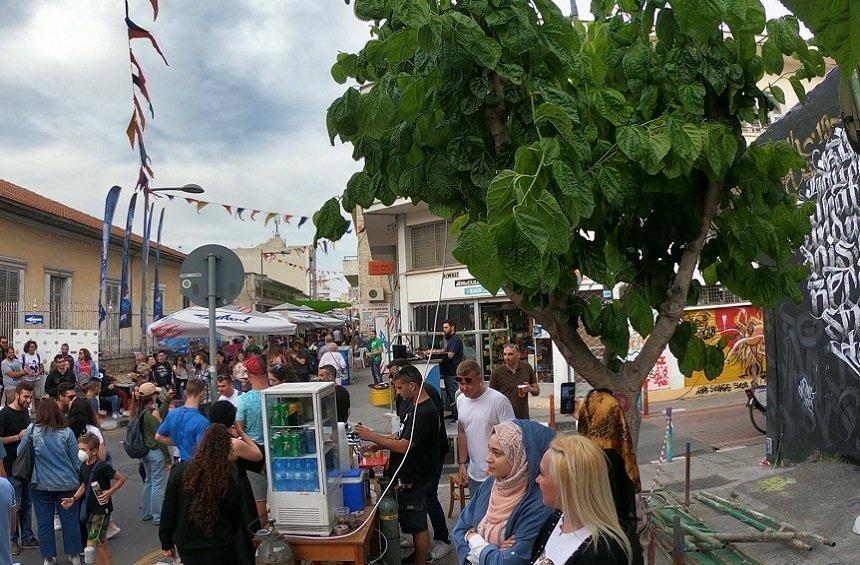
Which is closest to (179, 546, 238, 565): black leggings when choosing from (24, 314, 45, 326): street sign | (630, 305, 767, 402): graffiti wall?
(630, 305, 767, 402): graffiti wall

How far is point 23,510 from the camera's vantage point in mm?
6918

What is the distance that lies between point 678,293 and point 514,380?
5.36 metres

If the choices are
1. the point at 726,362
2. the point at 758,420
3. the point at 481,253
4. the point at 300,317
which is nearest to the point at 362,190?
the point at 481,253

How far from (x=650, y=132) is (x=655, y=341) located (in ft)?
3.80

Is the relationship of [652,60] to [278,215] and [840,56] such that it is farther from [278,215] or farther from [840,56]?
[278,215]

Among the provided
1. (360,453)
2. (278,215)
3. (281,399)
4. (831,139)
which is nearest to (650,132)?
(281,399)

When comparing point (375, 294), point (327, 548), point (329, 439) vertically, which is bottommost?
point (327, 548)

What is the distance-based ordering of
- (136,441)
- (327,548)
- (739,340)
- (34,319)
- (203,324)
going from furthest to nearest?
(34,319)
(739,340)
(203,324)
(136,441)
(327,548)

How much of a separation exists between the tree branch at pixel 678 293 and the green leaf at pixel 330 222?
5.43 feet

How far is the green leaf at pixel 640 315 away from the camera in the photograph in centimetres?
297

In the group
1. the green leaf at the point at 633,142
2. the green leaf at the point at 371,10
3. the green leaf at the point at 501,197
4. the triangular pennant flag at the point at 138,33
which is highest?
the triangular pennant flag at the point at 138,33

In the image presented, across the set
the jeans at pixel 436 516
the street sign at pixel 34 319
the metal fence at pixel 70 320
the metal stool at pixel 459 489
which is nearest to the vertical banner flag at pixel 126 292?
the metal fence at pixel 70 320

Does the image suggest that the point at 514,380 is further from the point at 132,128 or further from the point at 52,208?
the point at 52,208

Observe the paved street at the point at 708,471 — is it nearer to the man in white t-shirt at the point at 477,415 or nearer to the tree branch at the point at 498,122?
the man in white t-shirt at the point at 477,415
